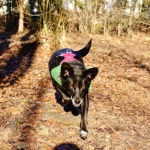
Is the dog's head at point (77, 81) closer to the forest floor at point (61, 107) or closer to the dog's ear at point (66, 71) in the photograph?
the dog's ear at point (66, 71)

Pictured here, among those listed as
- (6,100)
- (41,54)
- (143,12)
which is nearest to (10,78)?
(6,100)

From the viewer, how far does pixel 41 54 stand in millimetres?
8312

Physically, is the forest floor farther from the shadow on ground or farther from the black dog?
the black dog

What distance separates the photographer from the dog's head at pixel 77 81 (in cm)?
432

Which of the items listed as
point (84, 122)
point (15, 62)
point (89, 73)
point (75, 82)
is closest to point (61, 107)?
point (84, 122)

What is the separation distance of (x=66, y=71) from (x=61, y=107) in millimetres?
988

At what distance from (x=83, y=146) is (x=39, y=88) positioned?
83.0 inches

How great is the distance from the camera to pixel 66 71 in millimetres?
4414

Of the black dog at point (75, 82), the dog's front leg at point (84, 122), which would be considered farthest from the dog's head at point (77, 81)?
the dog's front leg at point (84, 122)

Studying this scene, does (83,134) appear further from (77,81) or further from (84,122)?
(77,81)

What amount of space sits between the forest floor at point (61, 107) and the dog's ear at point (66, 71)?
708mm

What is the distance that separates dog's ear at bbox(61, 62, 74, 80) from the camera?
14.1 ft

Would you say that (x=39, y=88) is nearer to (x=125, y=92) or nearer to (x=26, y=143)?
(x=125, y=92)

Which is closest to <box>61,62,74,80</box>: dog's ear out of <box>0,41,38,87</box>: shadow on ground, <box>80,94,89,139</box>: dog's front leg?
<box>80,94,89,139</box>: dog's front leg
